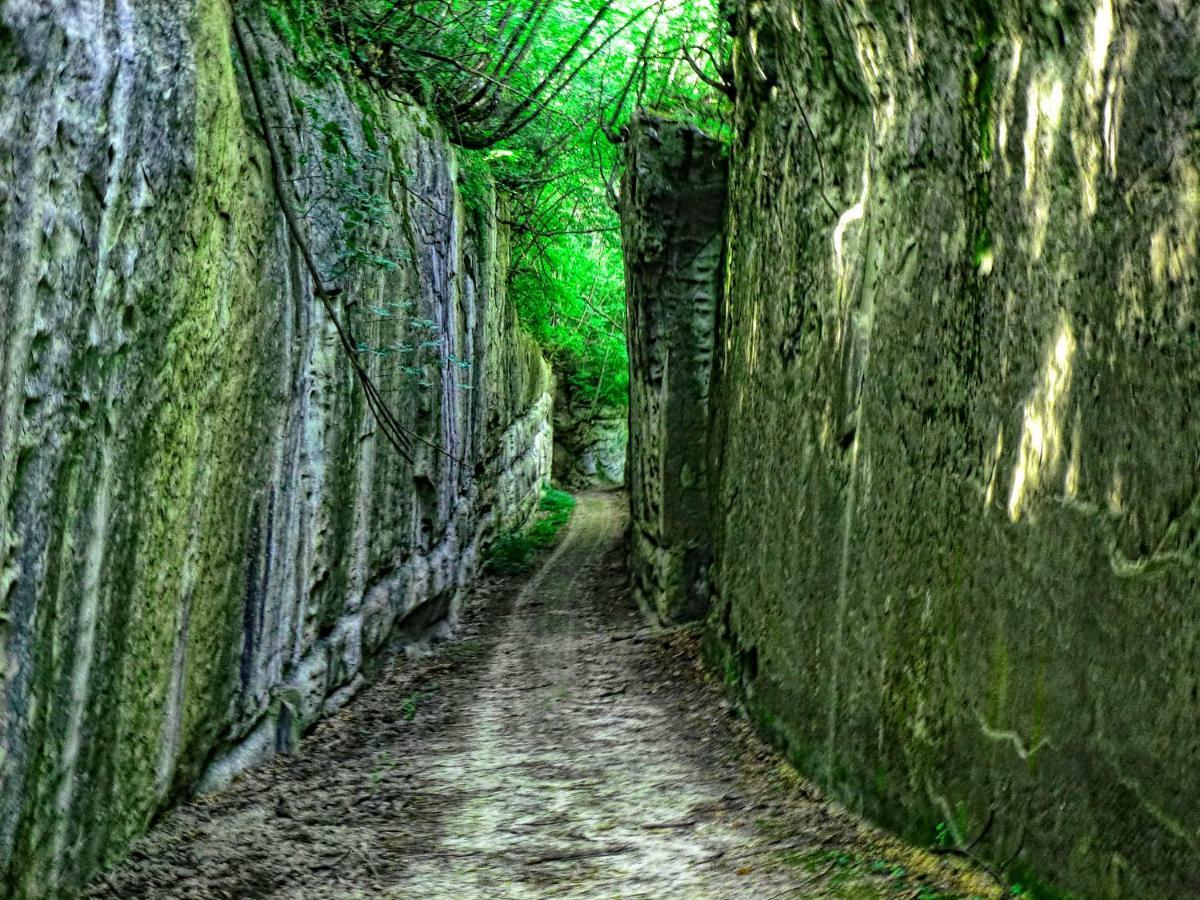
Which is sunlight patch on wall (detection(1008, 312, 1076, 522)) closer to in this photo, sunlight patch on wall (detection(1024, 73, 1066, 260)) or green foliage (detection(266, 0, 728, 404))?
sunlight patch on wall (detection(1024, 73, 1066, 260))

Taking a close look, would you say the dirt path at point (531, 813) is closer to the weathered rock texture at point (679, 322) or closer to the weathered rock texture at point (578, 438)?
the weathered rock texture at point (679, 322)

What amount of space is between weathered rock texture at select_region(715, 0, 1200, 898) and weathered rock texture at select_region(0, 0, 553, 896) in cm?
344

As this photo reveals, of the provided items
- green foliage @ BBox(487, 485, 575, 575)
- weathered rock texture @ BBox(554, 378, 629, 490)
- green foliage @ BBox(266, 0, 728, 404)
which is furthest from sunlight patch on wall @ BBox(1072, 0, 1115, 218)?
weathered rock texture @ BBox(554, 378, 629, 490)

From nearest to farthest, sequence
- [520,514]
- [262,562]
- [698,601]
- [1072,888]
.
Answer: [1072,888]
[262,562]
[698,601]
[520,514]

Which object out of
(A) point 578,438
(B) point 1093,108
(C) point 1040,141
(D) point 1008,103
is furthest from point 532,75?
(A) point 578,438

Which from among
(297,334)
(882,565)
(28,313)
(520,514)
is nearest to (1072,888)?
(882,565)

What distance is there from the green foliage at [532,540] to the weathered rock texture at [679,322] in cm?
429

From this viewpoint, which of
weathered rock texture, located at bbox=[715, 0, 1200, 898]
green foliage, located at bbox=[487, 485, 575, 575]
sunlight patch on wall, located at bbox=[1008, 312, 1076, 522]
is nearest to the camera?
weathered rock texture, located at bbox=[715, 0, 1200, 898]

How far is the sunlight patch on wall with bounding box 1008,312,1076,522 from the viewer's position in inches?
153

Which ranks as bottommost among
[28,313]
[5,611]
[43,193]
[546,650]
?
[546,650]

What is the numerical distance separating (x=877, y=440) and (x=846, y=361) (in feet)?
2.47

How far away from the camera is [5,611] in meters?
3.86

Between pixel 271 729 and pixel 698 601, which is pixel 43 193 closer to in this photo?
pixel 271 729

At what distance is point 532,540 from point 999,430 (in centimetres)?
1455
